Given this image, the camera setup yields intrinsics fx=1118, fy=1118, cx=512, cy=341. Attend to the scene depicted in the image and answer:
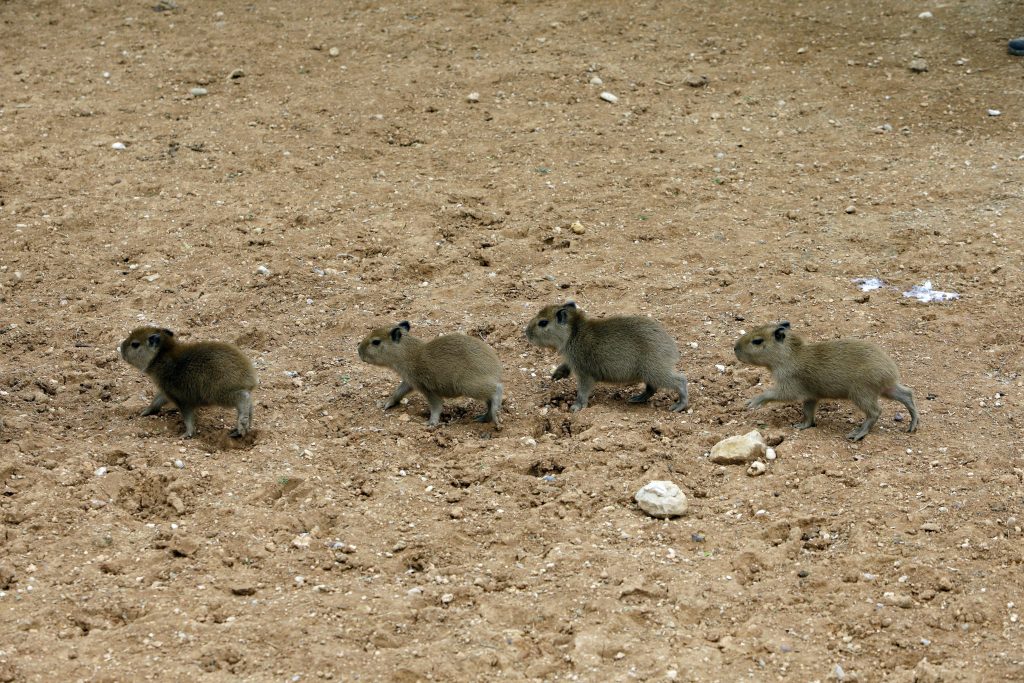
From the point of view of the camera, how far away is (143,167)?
9867 mm

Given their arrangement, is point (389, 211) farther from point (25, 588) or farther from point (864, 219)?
point (25, 588)

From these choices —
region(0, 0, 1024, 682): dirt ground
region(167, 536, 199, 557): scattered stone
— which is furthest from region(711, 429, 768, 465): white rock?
region(167, 536, 199, 557): scattered stone

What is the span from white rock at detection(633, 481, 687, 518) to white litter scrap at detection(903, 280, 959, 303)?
3.16 m

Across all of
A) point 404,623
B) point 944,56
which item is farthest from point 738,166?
point 404,623

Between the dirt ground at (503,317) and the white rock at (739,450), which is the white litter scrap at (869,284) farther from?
the white rock at (739,450)

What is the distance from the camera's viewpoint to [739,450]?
5820 mm

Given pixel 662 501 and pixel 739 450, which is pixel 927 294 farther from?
pixel 662 501

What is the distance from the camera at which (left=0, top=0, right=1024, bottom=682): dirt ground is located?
15.1ft

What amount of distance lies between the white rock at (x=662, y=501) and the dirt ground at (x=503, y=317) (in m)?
0.10

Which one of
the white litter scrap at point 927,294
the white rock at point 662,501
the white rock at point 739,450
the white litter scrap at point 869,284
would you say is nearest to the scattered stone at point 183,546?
the white rock at point 662,501

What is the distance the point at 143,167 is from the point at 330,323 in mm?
3338

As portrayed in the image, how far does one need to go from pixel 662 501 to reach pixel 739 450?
0.70 metres

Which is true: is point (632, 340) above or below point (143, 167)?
above

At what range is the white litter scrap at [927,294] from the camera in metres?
7.62
